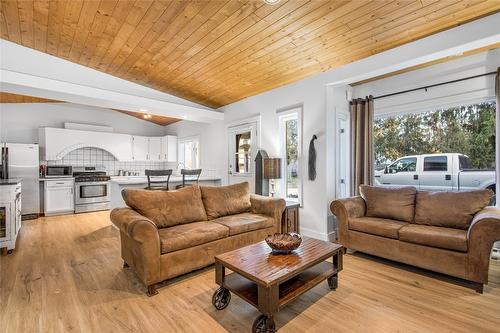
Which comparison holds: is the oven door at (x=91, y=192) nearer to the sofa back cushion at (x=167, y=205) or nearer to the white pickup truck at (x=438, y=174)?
the sofa back cushion at (x=167, y=205)

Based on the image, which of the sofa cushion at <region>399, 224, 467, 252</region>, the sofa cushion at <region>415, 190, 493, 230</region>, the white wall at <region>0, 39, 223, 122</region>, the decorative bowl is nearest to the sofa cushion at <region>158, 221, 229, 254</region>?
the decorative bowl

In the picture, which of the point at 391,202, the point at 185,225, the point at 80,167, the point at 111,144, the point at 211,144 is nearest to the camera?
the point at 185,225

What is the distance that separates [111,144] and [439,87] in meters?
7.48

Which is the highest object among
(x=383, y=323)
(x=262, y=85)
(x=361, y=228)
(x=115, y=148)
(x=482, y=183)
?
(x=262, y=85)

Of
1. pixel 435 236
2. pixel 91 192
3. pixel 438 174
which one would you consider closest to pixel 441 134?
pixel 438 174

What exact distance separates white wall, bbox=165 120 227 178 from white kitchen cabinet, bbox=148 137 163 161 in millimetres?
1195

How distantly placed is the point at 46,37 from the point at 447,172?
604 cm

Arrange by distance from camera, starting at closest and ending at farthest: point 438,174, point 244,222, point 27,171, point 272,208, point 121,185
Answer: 1. point 244,222
2. point 272,208
3. point 438,174
4. point 121,185
5. point 27,171

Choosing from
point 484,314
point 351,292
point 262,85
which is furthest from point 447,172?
point 262,85

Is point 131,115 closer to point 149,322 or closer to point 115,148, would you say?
point 115,148

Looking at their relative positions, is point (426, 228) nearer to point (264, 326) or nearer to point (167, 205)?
point (264, 326)

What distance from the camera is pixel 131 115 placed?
7516mm

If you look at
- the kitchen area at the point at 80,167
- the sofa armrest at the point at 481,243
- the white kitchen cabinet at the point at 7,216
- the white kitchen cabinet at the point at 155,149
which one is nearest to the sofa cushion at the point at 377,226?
the sofa armrest at the point at 481,243

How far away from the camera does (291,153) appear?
4.41m
